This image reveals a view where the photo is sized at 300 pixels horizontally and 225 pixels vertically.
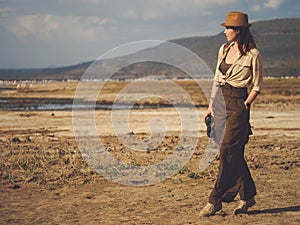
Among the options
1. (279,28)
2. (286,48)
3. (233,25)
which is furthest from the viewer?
(279,28)

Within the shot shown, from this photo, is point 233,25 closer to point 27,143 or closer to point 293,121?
point 27,143

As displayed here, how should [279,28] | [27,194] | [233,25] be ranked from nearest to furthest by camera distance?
1. [233,25]
2. [27,194]
3. [279,28]

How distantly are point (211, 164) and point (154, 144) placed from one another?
10.8 ft

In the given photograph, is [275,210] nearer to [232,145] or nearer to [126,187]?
[232,145]

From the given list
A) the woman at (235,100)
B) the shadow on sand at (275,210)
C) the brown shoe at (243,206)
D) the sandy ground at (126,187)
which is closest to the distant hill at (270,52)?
the sandy ground at (126,187)

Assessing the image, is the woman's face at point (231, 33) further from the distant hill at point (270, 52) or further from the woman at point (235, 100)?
the distant hill at point (270, 52)

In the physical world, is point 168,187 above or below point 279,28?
below

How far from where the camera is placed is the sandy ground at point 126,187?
616cm

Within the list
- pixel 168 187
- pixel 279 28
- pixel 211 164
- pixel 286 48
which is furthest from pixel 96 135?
pixel 279 28

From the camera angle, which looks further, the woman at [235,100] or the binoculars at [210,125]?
the binoculars at [210,125]

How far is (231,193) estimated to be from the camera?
19.5ft

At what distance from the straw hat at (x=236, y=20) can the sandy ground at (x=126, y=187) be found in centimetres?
229

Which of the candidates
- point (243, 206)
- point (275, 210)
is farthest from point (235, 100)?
point (275, 210)

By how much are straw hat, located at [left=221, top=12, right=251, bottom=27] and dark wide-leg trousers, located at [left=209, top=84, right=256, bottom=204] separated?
0.71 meters
